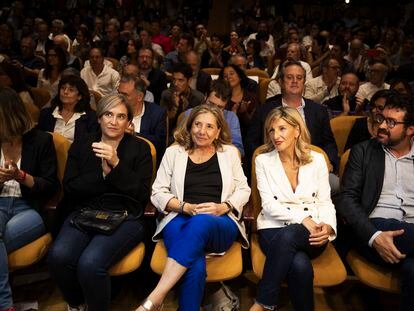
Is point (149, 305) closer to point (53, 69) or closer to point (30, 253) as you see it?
point (30, 253)

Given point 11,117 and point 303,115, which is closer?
point 11,117

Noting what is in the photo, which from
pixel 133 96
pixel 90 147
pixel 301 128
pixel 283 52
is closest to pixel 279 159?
pixel 301 128

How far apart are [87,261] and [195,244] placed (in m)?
0.48

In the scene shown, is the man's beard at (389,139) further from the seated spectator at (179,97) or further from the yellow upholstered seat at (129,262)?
the seated spectator at (179,97)

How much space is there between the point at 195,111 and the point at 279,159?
0.50 meters

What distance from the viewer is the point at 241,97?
3.91 m

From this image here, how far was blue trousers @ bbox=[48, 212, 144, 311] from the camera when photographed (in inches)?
84.4

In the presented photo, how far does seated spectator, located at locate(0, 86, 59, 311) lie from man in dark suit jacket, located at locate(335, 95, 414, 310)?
1477 millimetres

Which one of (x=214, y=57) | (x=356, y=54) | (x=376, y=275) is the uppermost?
(x=356, y=54)

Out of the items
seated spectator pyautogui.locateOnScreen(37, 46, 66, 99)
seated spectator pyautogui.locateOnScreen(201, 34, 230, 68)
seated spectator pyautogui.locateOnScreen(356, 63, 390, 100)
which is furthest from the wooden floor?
seated spectator pyautogui.locateOnScreen(201, 34, 230, 68)

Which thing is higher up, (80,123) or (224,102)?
(224,102)

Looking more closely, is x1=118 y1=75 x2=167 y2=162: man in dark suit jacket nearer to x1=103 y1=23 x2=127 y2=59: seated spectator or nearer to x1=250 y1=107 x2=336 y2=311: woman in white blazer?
x1=250 y1=107 x2=336 y2=311: woman in white blazer

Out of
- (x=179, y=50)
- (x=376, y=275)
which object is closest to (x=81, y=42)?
(x=179, y=50)

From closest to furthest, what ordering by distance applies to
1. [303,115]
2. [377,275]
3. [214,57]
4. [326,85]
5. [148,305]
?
[148,305] → [377,275] → [303,115] → [326,85] → [214,57]
